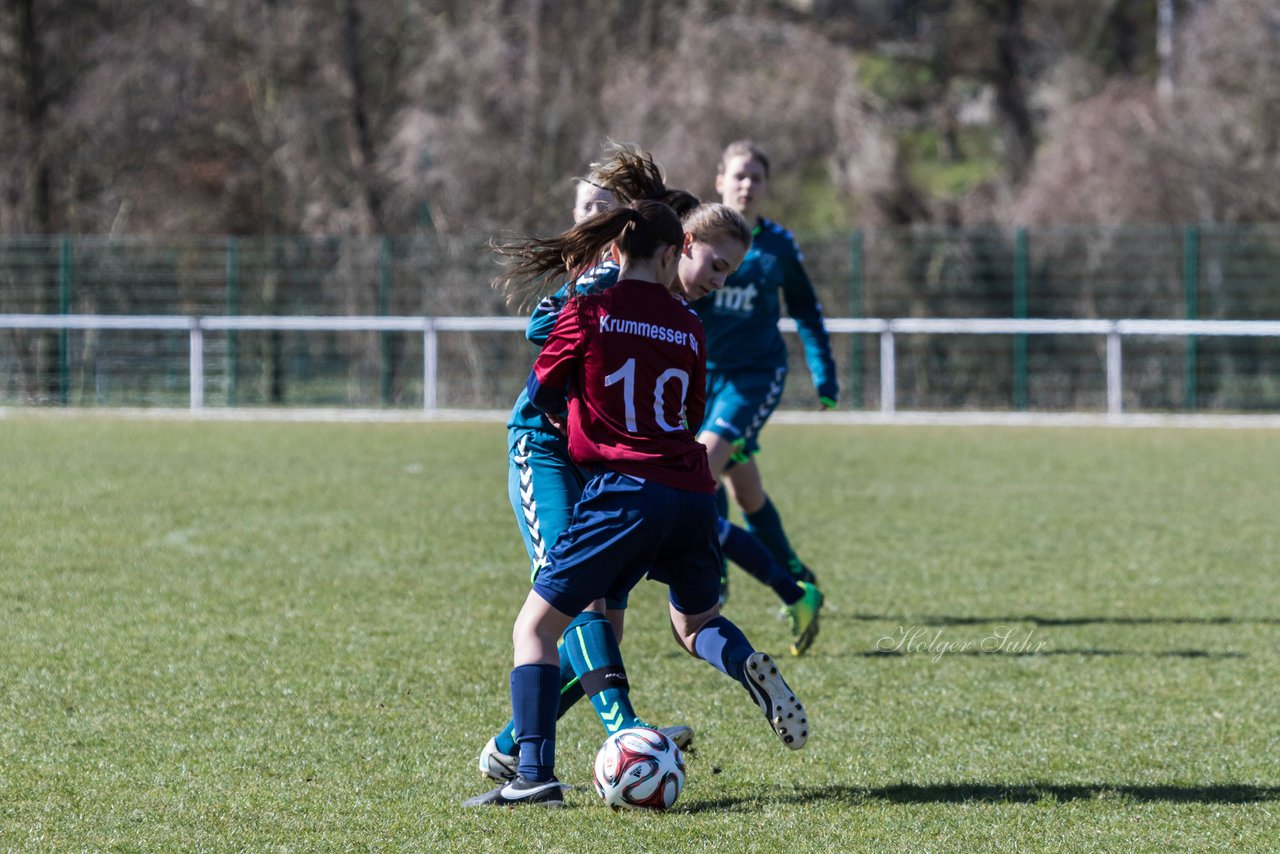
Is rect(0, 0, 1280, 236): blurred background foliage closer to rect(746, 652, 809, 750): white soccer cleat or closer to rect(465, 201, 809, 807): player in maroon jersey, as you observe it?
rect(465, 201, 809, 807): player in maroon jersey

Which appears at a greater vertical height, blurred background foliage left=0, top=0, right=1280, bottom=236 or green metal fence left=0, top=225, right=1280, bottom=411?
blurred background foliage left=0, top=0, right=1280, bottom=236

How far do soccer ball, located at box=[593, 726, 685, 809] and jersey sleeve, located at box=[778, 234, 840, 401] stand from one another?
3143 mm

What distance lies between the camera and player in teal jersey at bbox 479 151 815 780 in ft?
13.7

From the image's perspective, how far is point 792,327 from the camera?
18.4 metres

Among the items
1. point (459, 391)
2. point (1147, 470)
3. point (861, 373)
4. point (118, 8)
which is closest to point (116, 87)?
point (118, 8)

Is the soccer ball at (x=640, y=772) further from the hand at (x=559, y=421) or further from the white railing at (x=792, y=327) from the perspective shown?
the white railing at (x=792, y=327)

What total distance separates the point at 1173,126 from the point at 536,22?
9.76 metres

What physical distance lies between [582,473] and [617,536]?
1.57 ft

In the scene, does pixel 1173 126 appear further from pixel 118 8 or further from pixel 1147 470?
pixel 118 8

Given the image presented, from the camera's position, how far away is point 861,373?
19.4 m

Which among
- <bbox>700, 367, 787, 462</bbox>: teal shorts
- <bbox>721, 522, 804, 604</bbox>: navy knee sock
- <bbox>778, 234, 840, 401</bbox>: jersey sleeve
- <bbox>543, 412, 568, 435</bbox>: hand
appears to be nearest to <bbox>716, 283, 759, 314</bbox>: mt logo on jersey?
<bbox>778, 234, 840, 401</bbox>: jersey sleeve

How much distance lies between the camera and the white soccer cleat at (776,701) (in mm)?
3947

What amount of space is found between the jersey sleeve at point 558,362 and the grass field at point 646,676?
104cm

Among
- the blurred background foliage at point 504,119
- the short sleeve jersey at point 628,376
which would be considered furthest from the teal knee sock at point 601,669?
the blurred background foliage at point 504,119
